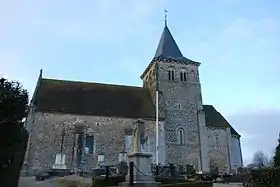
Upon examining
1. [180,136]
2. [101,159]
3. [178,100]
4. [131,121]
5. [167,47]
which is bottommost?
[101,159]

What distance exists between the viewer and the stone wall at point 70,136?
26766 mm

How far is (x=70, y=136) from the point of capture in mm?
27891

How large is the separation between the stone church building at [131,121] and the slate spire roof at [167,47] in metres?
0.12


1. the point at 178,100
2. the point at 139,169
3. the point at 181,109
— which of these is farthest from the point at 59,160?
the point at 139,169

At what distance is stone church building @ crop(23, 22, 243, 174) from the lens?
2741 centimetres

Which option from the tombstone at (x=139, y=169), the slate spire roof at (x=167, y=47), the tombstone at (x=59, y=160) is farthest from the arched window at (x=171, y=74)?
the tombstone at (x=139, y=169)

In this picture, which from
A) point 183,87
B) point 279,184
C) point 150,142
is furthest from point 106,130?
point 279,184

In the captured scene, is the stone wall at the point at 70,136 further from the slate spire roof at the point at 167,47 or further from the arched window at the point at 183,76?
the slate spire roof at the point at 167,47

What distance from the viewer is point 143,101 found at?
31703mm

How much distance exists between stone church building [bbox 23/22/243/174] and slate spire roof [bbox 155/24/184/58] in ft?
0.39

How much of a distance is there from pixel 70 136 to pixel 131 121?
577 cm

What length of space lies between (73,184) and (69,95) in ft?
49.6

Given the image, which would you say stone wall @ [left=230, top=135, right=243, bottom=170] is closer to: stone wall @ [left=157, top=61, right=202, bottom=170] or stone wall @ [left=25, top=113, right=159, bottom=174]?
stone wall @ [left=157, top=61, right=202, bottom=170]

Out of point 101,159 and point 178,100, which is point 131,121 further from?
point 178,100
